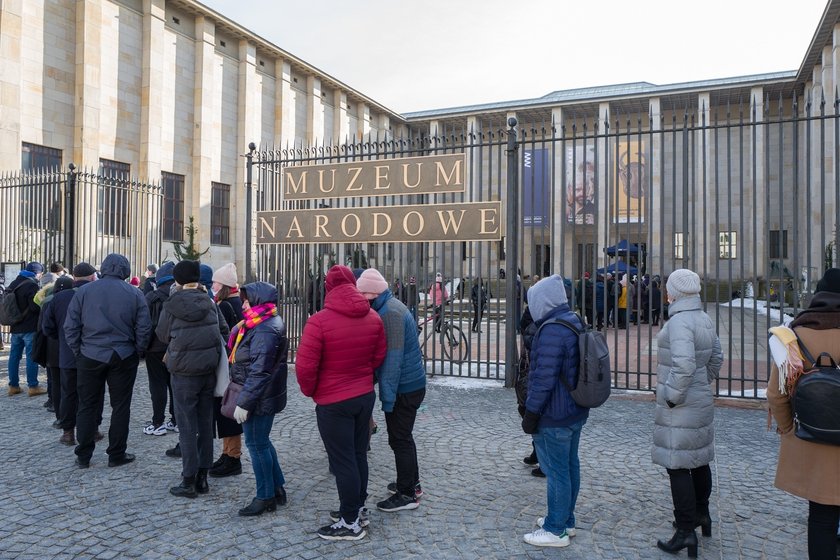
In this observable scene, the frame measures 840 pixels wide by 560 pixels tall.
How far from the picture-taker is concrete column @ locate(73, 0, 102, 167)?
21594mm

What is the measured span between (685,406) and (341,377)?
2.09m

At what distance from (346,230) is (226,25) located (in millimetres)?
23460

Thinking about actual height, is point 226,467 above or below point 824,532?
below

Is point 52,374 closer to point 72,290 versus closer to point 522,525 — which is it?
point 72,290

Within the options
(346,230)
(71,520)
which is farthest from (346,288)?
(346,230)

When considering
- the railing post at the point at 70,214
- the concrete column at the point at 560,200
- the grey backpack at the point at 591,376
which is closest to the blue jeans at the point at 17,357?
the railing post at the point at 70,214

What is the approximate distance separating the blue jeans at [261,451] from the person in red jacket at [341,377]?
55cm

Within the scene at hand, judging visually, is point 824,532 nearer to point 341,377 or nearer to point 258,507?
point 341,377

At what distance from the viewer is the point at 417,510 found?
13.7ft

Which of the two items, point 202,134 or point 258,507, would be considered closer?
point 258,507

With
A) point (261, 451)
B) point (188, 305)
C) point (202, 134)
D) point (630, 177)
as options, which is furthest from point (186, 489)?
point (202, 134)

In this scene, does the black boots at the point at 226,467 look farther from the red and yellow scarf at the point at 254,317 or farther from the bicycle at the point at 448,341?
the bicycle at the point at 448,341

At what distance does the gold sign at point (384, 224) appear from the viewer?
27.5ft

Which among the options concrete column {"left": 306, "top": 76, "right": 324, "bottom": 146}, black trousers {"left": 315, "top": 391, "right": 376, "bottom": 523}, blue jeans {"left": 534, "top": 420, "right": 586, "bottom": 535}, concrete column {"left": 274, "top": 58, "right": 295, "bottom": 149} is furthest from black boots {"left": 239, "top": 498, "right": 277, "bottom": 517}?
concrete column {"left": 306, "top": 76, "right": 324, "bottom": 146}
